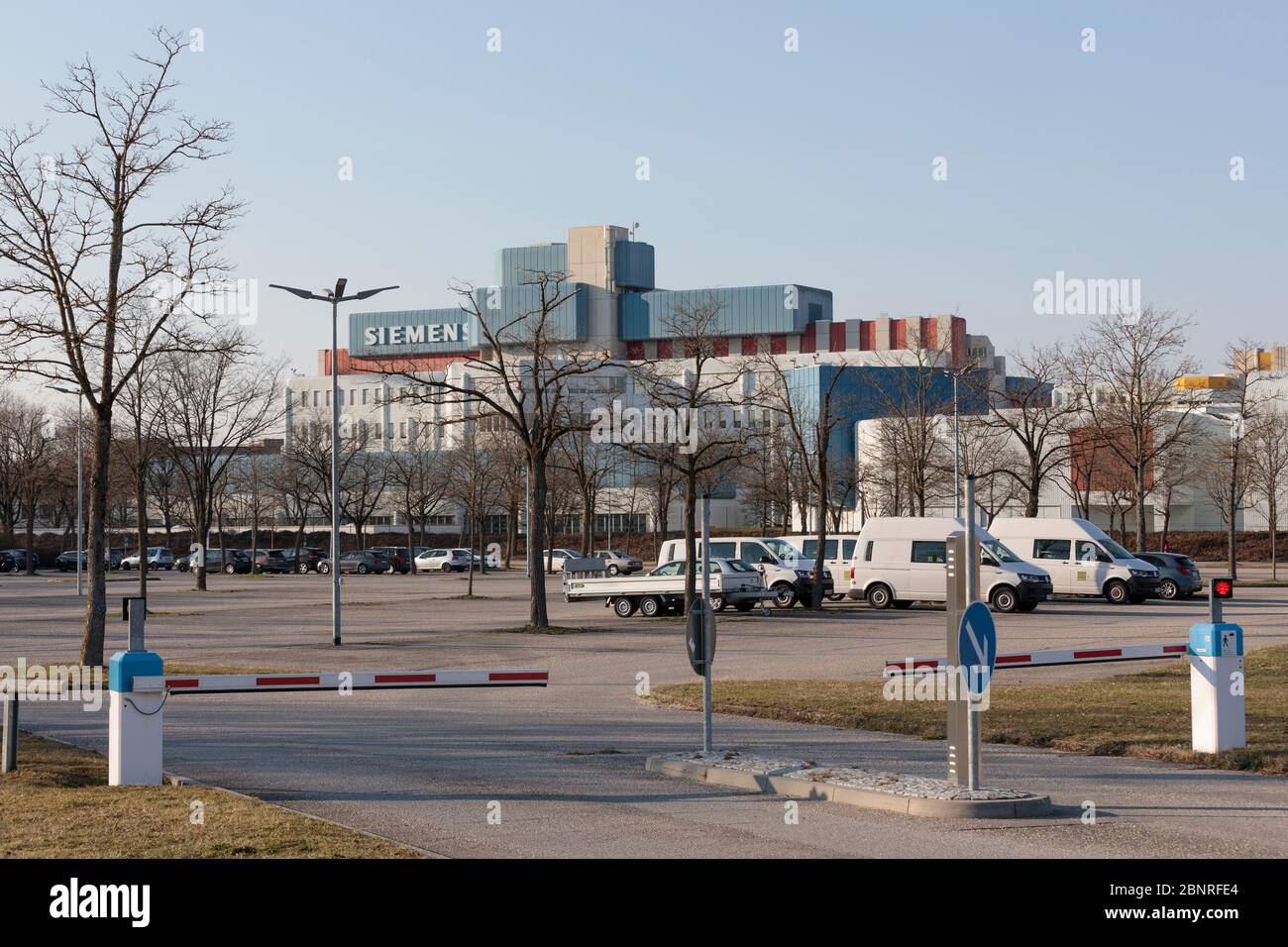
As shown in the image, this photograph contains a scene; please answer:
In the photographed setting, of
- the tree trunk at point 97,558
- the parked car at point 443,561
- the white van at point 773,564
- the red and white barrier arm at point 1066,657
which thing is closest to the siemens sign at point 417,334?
the parked car at point 443,561

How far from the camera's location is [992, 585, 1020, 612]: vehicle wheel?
37125 mm

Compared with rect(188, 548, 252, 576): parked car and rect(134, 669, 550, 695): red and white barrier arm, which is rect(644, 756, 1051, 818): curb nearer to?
rect(134, 669, 550, 695): red and white barrier arm

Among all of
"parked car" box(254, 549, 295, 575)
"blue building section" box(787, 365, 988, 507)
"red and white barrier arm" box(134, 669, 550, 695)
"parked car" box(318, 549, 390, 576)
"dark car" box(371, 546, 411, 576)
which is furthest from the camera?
"dark car" box(371, 546, 411, 576)

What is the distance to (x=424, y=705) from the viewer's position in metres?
18.9

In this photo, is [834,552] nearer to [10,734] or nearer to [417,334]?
[10,734]

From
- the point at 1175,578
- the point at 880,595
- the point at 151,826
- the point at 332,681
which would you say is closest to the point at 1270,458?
the point at 1175,578

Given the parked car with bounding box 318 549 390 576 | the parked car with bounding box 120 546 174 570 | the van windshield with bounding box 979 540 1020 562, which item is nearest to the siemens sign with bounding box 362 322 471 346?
the parked car with bounding box 120 546 174 570

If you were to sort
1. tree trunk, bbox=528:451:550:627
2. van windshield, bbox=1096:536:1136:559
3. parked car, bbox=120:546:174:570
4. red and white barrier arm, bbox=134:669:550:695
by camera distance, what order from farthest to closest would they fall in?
parked car, bbox=120:546:174:570, van windshield, bbox=1096:536:1136:559, tree trunk, bbox=528:451:550:627, red and white barrier arm, bbox=134:669:550:695

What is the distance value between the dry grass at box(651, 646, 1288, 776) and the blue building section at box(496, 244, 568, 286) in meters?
102

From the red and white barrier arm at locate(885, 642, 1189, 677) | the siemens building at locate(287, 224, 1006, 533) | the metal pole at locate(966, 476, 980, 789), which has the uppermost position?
the siemens building at locate(287, 224, 1006, 533)

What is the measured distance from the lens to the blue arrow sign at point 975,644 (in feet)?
34.0

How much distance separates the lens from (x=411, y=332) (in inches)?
5261
